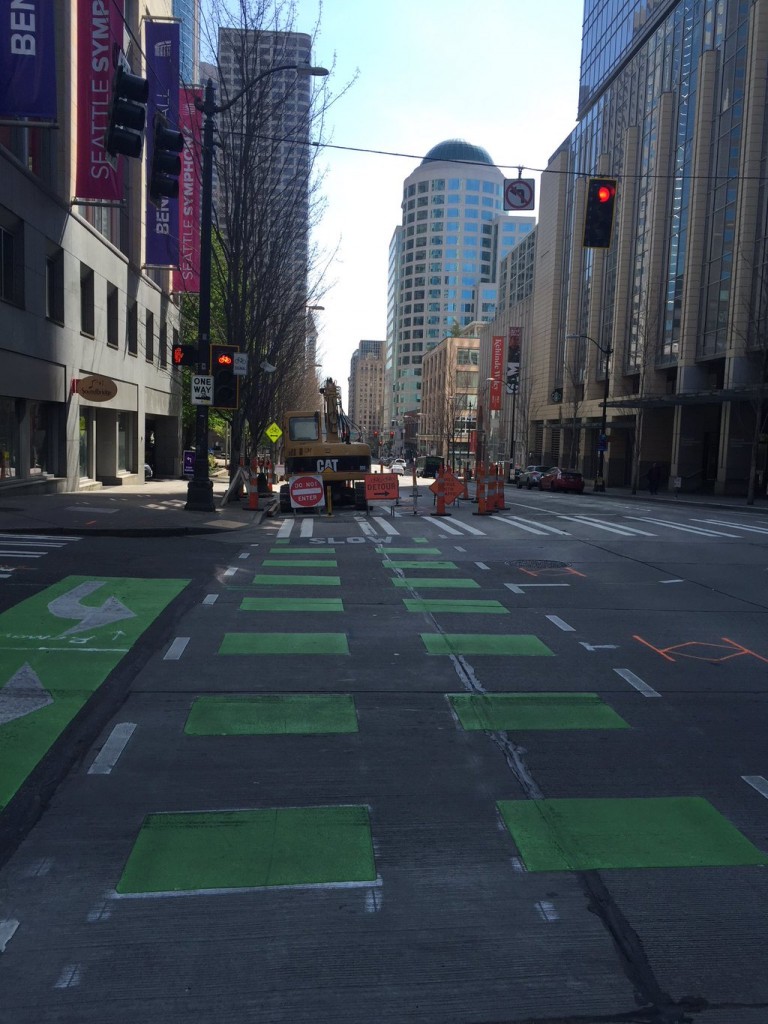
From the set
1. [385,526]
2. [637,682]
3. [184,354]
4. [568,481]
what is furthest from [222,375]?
[568,481]

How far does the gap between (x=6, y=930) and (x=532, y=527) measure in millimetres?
18230

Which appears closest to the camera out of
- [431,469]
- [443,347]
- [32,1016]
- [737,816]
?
[32,1016]

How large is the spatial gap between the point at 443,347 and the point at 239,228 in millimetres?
107552

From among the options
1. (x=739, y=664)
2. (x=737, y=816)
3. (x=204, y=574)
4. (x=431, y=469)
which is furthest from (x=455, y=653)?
(x=431, y=469)

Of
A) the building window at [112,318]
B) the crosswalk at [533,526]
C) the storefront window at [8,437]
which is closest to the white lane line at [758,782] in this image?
the crosswalk at [533,526]

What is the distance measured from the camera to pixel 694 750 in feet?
18.6

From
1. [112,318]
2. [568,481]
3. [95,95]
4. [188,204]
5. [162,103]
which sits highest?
[162,103]

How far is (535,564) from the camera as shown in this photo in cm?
1423

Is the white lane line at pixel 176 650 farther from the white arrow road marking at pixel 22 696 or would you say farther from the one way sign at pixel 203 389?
the one way sign at pixel 203 389

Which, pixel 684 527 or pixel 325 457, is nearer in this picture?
pixel 684 527

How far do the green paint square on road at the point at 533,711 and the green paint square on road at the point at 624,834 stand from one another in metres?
1.27

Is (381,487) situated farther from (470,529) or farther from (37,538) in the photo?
(37,538)

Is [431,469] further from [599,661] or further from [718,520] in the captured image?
[599,661]

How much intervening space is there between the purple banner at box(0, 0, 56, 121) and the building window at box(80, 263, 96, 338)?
10.0 metres
